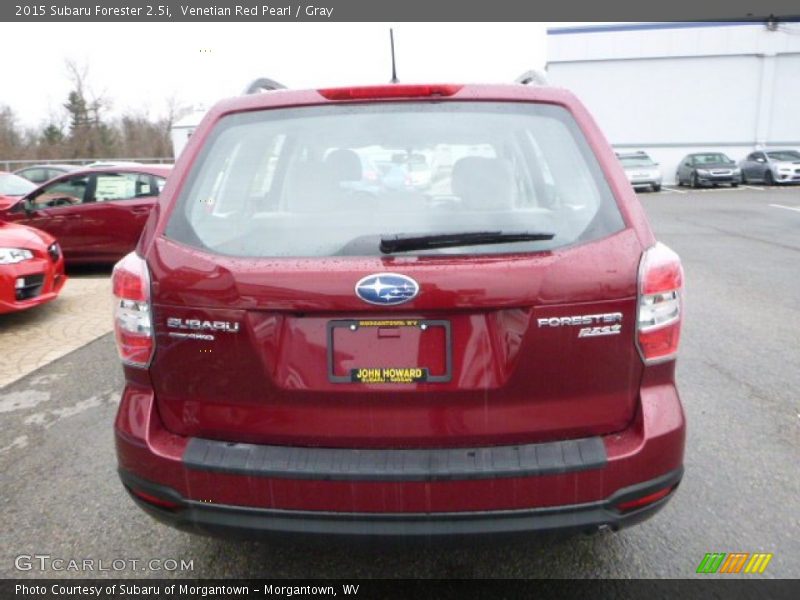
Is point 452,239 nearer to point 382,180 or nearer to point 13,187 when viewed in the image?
point 382,180

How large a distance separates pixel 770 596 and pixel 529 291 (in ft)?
4.91

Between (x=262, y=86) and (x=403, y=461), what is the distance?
1.68m

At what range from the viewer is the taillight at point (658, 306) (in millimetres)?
1938

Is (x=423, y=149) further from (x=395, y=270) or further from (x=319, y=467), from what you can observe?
(x=319, y=467)

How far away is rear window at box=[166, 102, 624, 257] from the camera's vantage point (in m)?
1.99

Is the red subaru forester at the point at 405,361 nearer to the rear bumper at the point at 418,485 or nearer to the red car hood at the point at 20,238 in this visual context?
the rear bumper at the point at 418,485

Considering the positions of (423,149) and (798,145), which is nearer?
(423,149)

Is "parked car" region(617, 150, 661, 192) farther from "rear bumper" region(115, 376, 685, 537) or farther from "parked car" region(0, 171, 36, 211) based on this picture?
"rear bumper" region(115, 376, 685, 537)

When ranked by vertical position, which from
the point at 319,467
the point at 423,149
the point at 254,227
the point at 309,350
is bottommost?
the point at 319,467

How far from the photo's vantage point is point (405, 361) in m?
1.89

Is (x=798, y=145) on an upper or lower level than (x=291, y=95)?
lower

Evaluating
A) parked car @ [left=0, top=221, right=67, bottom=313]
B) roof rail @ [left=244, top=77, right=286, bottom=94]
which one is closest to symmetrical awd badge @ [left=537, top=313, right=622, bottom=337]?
roof rail @ [left=244, top=77, right=286, bottom=94]

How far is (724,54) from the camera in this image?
2975 cm

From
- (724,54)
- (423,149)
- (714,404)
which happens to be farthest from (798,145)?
(423,149)
